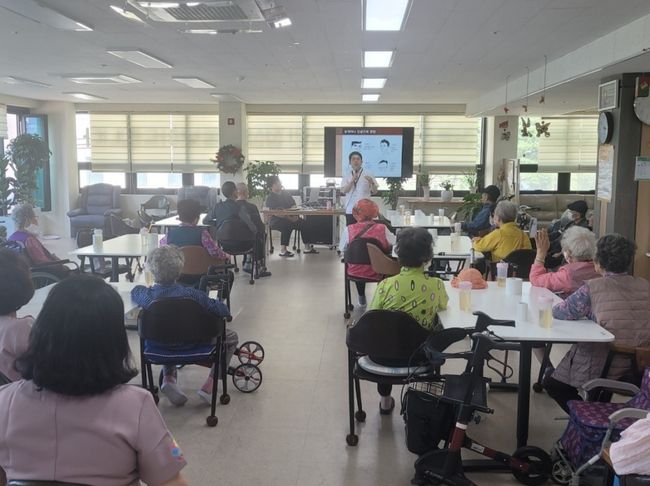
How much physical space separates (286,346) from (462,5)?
3.02 m

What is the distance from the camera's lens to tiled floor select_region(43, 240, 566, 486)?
301cm

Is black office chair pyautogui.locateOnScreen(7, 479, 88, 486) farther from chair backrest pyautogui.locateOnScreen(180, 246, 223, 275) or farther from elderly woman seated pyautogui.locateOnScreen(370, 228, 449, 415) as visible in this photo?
chair backrest pyautogui.locateOnScreen(180, 246, 223, 275)

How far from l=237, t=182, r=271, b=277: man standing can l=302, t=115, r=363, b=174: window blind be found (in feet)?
15.4

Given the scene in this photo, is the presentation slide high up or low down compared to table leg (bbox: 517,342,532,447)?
up

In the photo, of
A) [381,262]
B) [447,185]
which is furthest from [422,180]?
[381,262]

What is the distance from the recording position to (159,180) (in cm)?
1301

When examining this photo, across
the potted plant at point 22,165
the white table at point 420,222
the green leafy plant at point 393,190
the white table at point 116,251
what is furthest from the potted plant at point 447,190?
the potted plant at point 22,165

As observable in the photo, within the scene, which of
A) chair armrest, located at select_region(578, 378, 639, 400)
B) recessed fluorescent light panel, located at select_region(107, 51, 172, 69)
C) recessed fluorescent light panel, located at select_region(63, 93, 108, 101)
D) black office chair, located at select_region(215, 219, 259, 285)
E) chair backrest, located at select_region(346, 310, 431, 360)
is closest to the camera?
chair armrest, located at select_region(578, 378, 639, 400)

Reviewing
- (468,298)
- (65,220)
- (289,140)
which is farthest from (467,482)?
(65,220)

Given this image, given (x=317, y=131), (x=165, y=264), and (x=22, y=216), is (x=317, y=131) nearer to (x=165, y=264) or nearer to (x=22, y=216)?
(x=22, y=216)

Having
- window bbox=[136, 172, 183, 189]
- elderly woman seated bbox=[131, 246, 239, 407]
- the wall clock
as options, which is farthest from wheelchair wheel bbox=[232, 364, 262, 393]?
window bbox=[136, 172, 183, 189]

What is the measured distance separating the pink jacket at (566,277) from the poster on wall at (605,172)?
3063mm

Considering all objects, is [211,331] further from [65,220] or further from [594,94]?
[65,220]

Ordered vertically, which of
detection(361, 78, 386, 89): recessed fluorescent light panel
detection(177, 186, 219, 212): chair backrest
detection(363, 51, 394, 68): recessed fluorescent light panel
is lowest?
detection(177, 186, 219, 212): chair backrest
